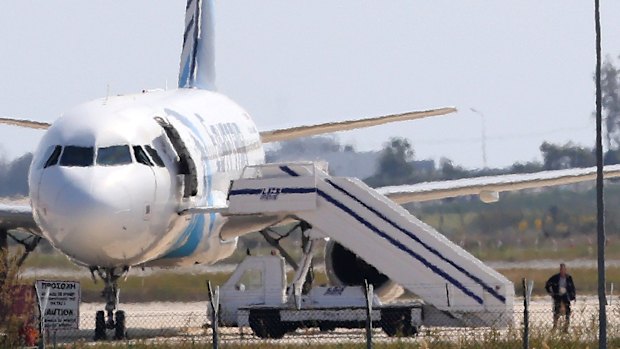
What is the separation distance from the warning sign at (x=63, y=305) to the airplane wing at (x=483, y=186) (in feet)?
36.6

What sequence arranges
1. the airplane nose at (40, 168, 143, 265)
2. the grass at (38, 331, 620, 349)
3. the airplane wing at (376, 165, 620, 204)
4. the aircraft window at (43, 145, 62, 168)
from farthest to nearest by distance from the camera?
the airplane wing at (376, 165, 620, 204) → the aircraft window at (43, 145, 62, 168) → the airplane nose at (40, 168, 143, 265) → the grass at (38, 331, 620, 349)

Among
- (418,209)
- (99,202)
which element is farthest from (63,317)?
A: (418,209)

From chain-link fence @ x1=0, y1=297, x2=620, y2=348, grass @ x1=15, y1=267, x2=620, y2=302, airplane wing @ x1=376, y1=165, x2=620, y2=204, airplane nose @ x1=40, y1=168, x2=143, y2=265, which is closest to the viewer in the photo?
chain-link fence @ x1=0, y1=297, x2=620, y2=348

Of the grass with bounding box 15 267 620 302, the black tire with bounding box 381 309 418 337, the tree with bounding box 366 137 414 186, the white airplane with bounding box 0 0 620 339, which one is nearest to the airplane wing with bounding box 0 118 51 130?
the white airplane with bounding box 0 0 620 339

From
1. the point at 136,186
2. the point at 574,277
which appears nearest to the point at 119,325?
the point at 136,186

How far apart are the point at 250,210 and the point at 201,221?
2002 millimetres

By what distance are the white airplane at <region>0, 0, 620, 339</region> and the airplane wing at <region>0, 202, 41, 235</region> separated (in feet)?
0.08

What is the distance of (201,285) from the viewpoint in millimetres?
38781

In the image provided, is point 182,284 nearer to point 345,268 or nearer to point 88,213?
point 345,268

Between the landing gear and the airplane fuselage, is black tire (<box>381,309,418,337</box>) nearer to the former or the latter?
the airplane fuselage

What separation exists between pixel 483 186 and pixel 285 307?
8387 millimetres

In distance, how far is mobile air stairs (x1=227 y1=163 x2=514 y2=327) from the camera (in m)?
27.2

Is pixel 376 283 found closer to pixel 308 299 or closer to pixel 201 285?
pixel 308 299

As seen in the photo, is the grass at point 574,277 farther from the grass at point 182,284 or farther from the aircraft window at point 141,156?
the aircraft window at point 141,156
